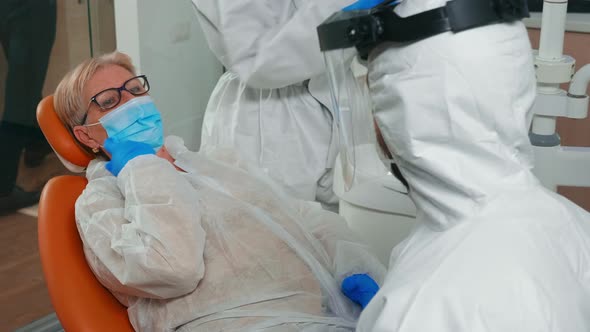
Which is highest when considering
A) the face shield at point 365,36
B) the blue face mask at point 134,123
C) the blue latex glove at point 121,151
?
the face shield at point 365,36

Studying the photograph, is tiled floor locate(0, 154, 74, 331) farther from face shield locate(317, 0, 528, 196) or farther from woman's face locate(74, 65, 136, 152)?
face shield locate(317, 0, 528, 196)

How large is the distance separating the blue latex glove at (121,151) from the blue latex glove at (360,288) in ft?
1.93

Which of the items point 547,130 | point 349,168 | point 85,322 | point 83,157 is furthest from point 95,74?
point 547,130

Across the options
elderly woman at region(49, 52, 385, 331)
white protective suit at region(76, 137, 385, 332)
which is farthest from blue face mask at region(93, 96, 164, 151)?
white protective suit at region(76, 137, 385, 332)

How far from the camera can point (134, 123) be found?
183 cm

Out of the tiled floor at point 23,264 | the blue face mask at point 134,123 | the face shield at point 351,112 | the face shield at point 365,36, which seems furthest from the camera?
the tiled floor at point 23,264

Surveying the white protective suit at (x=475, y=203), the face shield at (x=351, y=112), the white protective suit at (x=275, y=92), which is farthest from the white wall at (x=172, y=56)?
the white protective suit at (x=475, y=203)

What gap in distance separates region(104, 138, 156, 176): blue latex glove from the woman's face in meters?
0.07

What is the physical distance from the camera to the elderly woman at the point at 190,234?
5.22 feet

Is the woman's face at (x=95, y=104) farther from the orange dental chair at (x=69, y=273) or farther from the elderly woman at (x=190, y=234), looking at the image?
the orange dental chair at (x=69, y=273)

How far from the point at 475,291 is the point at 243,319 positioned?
74cm

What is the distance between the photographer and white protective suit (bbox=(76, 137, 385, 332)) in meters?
1.58

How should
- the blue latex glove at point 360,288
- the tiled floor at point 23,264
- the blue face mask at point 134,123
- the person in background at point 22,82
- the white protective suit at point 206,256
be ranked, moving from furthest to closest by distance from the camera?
the tiled floor at point 23,264, the person in background at point 22,82, the blue face mask at point 134,123, the blue latex glove at point 360,288, the white protective suit at point 206,256

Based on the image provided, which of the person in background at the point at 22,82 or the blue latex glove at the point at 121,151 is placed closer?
the blue latex glove at the point at 121,151
